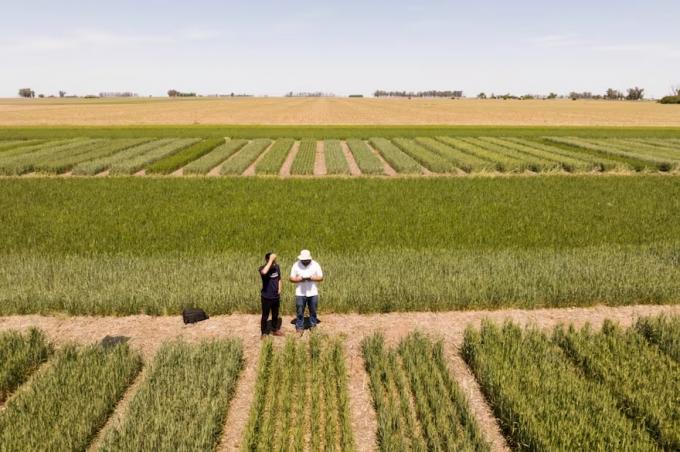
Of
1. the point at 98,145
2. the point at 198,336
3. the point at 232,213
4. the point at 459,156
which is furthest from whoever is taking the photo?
the point at 98,145

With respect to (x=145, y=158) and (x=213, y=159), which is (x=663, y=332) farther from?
(x=145, y=158)

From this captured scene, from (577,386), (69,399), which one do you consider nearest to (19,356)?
(69,399)

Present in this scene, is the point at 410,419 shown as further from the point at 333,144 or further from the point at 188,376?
the point at 333,144

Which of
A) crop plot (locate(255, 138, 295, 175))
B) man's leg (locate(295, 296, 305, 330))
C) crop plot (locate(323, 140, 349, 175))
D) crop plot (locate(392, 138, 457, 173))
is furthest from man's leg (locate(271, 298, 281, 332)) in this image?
crop plot (locate(392, 138, 457, 173))

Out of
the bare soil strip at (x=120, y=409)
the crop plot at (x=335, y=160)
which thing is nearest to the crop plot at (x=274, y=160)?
the crop plot at (x=335, y=160)

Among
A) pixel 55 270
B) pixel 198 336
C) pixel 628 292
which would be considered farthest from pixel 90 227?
pixel 628 292

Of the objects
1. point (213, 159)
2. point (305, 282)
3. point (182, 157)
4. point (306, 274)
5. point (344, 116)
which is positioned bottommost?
point (305, 282)
